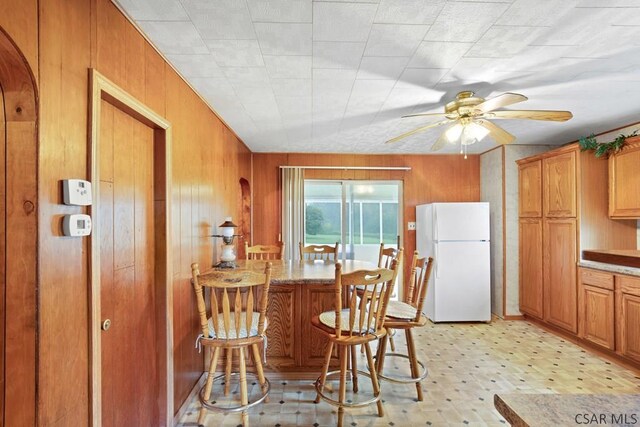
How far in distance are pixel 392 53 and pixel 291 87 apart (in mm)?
847

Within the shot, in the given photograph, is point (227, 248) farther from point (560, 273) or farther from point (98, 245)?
point (560, 273)

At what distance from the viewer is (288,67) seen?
214cm

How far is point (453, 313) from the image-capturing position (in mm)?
4266

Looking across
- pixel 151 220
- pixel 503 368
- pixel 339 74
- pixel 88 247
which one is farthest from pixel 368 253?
pixel 88 247

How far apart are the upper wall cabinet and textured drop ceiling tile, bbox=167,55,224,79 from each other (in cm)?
395

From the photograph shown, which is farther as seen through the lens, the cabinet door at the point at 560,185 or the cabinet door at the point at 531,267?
the cabinet door at the point at 531,267

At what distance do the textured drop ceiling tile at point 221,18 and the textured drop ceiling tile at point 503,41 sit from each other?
1.32m

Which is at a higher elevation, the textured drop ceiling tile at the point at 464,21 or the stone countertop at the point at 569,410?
the textured drop ceiling tile at the point at 464,21

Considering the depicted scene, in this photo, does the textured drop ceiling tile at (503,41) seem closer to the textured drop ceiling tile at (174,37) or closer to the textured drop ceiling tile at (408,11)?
the textured drop ceiling tile at (408,11)

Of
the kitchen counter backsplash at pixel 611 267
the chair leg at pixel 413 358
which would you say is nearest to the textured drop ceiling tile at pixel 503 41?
the chair leg at pixel 413 358

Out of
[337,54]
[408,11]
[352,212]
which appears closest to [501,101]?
[408,11]

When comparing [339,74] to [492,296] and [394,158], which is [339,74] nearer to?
[394,158]

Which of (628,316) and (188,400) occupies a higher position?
(628,316)

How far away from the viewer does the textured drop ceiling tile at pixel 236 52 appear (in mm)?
1833
